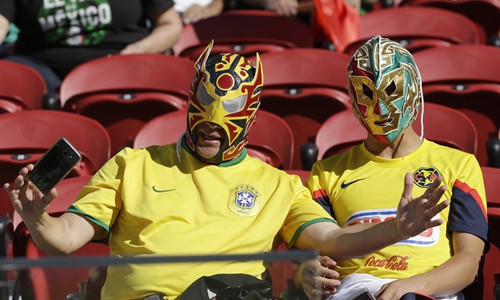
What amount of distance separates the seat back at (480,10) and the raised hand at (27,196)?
5.12 metres

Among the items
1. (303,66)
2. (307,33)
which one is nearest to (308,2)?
(307,33)

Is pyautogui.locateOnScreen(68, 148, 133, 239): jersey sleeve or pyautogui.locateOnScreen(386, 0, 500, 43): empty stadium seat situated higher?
pyautogui.locateOnScreen(68, 148, 133, 239): jersey sleeve

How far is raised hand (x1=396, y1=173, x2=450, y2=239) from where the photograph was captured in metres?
2.90

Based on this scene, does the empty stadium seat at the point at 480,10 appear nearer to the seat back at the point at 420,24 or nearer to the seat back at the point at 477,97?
the seat back at the point at 420,24

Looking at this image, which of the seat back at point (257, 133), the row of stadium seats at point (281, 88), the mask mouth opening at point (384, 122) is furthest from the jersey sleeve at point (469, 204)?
the seat back at point (257, 133)

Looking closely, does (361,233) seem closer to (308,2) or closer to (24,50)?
(24,50)

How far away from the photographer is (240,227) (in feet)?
11.3

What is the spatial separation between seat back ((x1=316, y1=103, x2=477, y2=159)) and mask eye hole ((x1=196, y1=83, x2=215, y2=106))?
1.15m

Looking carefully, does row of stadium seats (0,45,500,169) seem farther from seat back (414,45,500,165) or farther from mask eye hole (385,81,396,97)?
mask eye hole (385,81,396,97)

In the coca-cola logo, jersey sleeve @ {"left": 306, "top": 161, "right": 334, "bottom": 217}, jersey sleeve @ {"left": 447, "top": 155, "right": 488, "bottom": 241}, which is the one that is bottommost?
the coca-cola logo

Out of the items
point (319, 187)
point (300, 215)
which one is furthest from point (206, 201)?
point (319, 187)

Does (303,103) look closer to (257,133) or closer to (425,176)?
(257,133)

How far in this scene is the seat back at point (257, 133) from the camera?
4.70 m

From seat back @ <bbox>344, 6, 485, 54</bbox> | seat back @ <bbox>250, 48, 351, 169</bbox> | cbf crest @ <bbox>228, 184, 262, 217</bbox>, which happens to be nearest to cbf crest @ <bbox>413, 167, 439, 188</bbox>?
cbf crest @ <bbox>228, 184, 262, 217</bbox>
